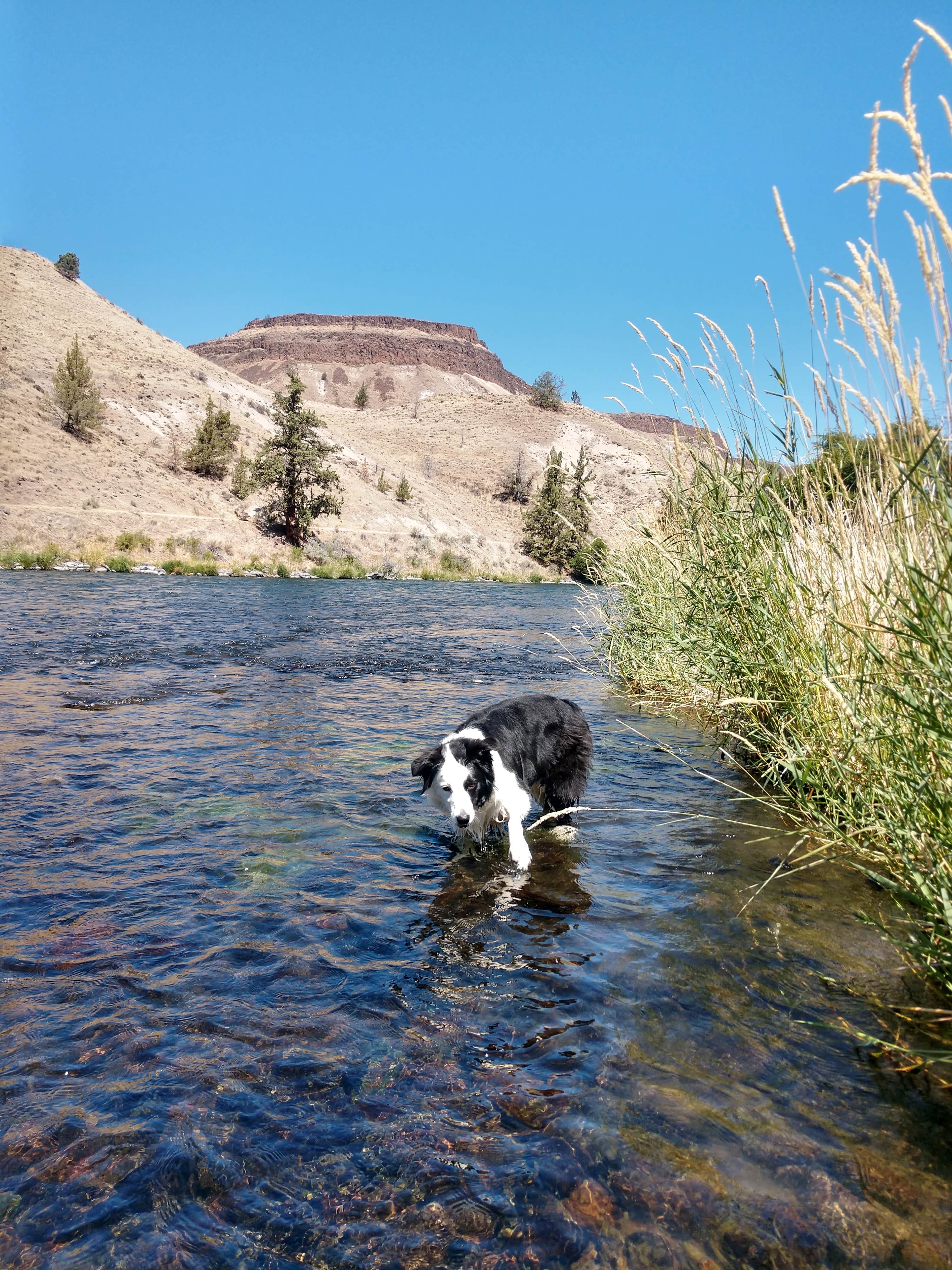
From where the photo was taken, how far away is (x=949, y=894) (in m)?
2.67

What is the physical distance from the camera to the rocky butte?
159125mm

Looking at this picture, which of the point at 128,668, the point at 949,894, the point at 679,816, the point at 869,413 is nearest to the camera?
the point at 949,894

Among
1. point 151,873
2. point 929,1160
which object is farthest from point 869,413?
point 151,873

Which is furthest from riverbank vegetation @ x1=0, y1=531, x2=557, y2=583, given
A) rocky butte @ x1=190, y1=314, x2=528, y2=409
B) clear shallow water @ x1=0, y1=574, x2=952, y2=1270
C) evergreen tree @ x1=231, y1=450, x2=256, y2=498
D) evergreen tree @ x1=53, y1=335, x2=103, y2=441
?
rocky butte @ x1=190, y1=314, x2=528, y2=409

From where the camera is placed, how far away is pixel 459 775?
15.3ft

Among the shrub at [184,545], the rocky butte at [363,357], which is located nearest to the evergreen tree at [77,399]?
the shrub at [184,545]

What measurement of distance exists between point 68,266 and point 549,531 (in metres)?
52.3

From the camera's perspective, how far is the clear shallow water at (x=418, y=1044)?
7.30 ft

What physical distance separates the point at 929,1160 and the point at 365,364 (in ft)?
581

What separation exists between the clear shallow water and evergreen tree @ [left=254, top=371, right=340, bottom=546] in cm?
3966

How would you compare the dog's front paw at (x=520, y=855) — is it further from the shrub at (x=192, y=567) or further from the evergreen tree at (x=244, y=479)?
the evergreen tree at (x=244, y=479)

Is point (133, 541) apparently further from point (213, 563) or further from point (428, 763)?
point (428, 763)

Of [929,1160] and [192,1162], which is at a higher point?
[929,1160]

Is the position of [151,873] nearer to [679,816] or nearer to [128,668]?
[679,816]
